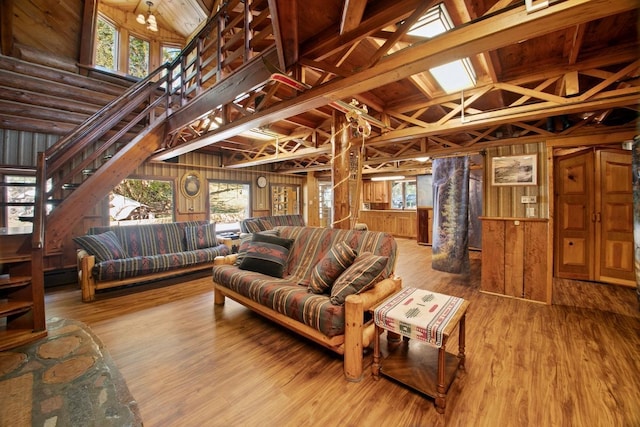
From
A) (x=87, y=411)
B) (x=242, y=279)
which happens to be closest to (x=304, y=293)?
(x=242, y=279)

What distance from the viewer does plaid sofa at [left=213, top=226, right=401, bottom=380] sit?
1.80 m

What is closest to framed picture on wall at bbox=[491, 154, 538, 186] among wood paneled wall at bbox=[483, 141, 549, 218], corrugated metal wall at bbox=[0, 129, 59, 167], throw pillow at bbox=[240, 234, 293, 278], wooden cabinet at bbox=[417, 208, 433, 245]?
wood paneled wall at bbox=[483, 141, 549, 218]

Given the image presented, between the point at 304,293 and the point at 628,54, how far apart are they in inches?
137

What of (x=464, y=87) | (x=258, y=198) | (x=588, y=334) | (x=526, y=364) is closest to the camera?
(x=526, y=364)

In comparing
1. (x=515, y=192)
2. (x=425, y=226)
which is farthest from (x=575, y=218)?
(x=425, y=226)

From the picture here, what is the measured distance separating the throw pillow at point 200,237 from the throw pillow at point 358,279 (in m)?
3.56

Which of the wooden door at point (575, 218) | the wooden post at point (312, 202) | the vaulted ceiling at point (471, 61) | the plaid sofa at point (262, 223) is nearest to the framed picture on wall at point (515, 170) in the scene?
the vaulted ceiling at point (471, 61)

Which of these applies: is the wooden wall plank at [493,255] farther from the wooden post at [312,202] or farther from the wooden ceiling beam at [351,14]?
the wooden post at [312,202]

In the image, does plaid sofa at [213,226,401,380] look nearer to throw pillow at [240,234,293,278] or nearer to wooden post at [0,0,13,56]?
throw pillow at [240,234,293,278]

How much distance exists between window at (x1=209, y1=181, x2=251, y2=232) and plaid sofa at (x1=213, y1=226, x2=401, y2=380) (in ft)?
12.7

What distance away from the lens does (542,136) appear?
10.7ft

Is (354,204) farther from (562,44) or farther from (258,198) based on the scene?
(258,198)

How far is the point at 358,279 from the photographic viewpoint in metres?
1.92

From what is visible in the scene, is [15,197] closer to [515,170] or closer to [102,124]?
[102,124]
